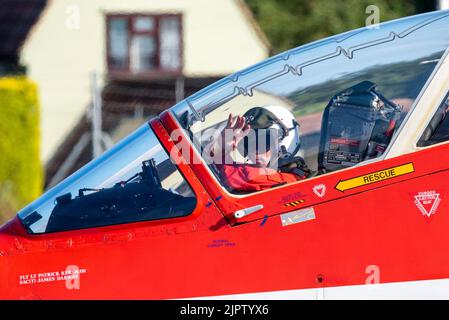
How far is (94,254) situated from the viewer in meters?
4.61

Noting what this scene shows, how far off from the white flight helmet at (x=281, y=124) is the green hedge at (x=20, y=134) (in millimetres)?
11133

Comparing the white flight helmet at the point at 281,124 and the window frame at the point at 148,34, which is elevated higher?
the window frame at the point at 148,34

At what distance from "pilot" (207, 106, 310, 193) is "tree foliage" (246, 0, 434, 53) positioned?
20.2m

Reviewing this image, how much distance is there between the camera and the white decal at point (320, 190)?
4.45 m

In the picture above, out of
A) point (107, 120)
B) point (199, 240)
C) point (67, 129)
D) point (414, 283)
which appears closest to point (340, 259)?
point (414, 283)

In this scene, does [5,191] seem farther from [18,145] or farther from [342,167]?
[342,167]

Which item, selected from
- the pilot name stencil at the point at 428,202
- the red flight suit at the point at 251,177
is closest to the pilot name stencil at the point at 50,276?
the red flight suit at the point at 251,177

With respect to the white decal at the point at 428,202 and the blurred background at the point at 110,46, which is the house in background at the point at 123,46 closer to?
the blurred background at the point at 110,46

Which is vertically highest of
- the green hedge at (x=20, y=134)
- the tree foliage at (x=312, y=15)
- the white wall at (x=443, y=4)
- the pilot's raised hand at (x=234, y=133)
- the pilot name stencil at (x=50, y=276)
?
the tree foliage at (x=312, y=15)

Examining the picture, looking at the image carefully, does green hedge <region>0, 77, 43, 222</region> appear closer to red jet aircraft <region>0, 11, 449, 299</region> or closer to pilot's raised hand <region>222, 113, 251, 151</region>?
red jet aircraft <region>0, 11, 449, 299</region>

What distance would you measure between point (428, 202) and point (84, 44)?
18.8 metres

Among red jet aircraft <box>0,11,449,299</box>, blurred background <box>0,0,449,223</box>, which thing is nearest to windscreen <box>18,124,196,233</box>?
red jet aircraft <box>0,11,449,299</box>

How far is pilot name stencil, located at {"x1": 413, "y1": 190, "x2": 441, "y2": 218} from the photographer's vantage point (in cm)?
434

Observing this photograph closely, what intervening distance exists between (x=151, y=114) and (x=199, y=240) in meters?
12.2
